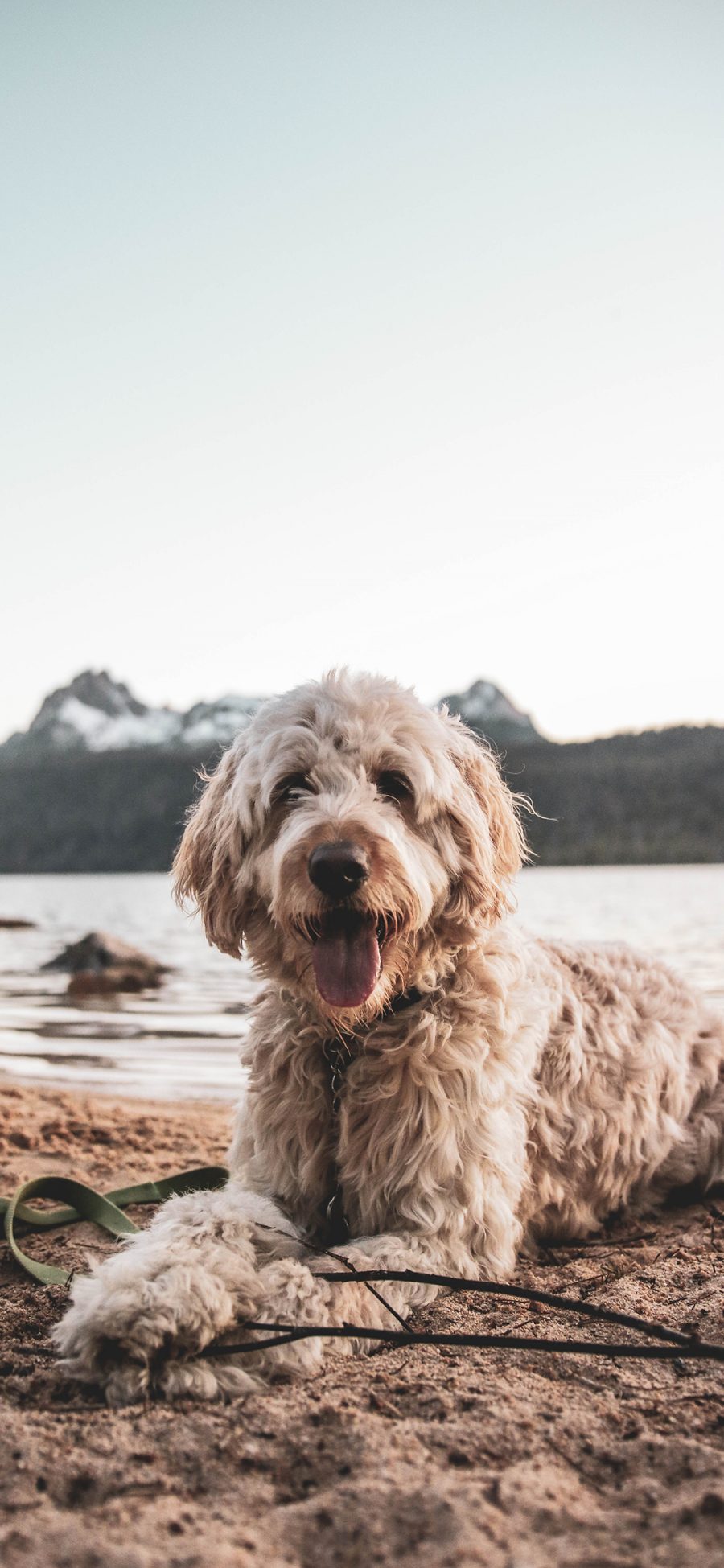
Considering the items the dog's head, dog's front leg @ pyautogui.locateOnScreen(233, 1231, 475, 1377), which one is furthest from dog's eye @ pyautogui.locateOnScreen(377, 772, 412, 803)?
dog's front leg @ pyautogui.locateOnScreen(233, 1231, 475, 1377)

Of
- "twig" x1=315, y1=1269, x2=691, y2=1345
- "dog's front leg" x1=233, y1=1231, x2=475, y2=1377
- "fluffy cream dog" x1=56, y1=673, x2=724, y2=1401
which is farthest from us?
"fluffy cream dog" x1=56, y1=673, x2=724, y2=1401

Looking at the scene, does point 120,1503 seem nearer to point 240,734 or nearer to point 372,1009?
point 372,1009

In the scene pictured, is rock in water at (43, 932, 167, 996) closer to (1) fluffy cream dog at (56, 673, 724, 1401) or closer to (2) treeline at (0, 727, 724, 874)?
(1) fluffy cream dog at (56, 673, 724, 1401)

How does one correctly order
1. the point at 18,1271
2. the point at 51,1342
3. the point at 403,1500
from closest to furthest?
the point at 403,1500, the point at 51,1342, the point at 18,1271

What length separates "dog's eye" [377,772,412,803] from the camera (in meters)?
4.14

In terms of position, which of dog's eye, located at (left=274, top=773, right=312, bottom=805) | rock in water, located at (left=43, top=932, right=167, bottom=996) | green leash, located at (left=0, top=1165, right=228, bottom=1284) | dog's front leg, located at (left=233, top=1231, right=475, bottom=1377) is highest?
dog's eye, located at (left=274, top=773, right=312, bottom=805)

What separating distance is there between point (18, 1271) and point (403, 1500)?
2550 millimetres

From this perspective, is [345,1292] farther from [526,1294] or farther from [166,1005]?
[166,1005]

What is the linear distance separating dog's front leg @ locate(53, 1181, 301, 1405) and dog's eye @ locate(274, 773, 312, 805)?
163 centimetres

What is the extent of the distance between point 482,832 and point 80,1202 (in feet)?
8.40

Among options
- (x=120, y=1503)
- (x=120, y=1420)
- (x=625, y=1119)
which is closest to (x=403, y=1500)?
(x=120, y=1503)

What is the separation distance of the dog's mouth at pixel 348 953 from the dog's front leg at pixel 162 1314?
2.94 ft

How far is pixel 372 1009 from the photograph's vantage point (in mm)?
3875

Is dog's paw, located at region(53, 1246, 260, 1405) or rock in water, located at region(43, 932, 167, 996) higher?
dog's paw, located at region(53, 1246, 260, 1405)
